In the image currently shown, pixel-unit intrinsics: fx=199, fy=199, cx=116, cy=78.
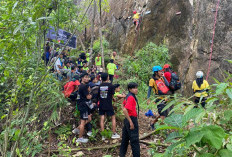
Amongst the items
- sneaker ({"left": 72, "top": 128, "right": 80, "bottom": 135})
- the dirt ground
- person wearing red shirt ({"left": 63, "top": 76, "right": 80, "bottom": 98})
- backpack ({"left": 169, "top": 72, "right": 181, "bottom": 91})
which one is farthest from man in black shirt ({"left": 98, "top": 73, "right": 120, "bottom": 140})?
backpack ({"left": 169, "top": 72, "right": 181, "bottom": 91})

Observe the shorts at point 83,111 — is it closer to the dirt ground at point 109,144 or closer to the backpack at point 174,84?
the dirt ground at point 109,144

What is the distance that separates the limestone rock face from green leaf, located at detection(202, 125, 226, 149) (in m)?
4.57

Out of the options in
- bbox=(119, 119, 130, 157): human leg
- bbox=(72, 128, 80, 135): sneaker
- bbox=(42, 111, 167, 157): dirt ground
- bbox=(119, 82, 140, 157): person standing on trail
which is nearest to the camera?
bbox=(119, 82, 140, 157): person standing on trail

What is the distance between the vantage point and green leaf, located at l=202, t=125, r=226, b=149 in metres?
1.26

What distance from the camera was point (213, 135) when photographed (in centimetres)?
129

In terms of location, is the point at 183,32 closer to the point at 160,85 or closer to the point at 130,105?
the point at 160,85

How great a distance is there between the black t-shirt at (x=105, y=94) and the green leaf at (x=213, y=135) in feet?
13.3

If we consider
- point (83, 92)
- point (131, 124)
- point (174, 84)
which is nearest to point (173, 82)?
point (174, 84)

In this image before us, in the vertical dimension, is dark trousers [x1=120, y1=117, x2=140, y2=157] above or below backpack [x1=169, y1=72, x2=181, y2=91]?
below

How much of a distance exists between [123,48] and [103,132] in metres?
11.7

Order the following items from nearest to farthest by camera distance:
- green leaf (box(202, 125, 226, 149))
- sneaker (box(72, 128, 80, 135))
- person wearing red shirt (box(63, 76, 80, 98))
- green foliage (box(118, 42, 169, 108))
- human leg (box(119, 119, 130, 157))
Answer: green leaf (box(202, 125, 226, 149))
human leg (box(119, 119, 130, 157))
sneaker (box(72, 128, 80, 135))
person wearing red shirt (box(63, 76, 80, 98))
green foliage (box(118, 42, 169, 108))

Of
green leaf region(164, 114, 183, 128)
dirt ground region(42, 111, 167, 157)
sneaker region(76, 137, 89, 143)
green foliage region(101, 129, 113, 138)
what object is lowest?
dirt ground region(42, 111, 167, 157)

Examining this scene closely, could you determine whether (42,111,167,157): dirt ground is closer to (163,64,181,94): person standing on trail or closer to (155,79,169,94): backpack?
(155,79,169,94): backpack

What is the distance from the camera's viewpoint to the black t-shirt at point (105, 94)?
5.30 meters
